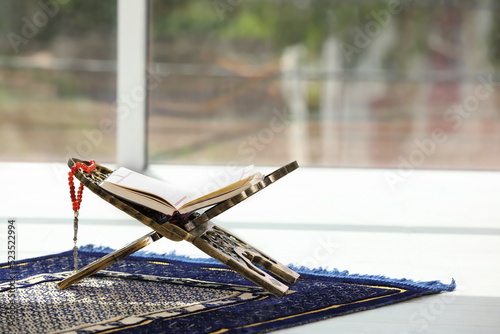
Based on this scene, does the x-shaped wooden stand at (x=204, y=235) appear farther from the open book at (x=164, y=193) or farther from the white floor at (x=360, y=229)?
the white floor at (x=360, y=229)

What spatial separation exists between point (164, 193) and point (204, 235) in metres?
0.18

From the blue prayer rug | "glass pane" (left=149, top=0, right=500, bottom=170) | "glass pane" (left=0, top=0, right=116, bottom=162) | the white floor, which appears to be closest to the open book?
the blue prayer rug

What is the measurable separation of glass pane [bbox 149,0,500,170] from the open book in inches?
235

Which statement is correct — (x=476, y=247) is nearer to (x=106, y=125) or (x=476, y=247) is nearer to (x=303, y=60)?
(x=303, y=60)

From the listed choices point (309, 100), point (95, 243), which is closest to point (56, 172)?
point (95, 243)

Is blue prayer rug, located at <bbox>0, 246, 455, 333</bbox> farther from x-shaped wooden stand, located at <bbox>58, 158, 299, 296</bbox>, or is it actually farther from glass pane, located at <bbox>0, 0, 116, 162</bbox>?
glass pane, located at <bbox>0, 0, 116, 162</bbox>

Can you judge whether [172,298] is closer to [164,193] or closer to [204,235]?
[204,235]

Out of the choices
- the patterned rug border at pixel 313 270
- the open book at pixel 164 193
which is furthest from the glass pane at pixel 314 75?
the open book at pixel 164 193

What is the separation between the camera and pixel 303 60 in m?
8.43

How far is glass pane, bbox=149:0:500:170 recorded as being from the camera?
26.3ft

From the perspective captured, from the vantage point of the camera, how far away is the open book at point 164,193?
1737 mm

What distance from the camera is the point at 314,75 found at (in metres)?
7.91

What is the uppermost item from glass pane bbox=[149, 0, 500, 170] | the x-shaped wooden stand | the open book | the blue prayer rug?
glass pane bbox=[149, 0, 500, 170]

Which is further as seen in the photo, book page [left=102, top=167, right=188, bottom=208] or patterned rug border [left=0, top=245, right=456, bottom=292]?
patterned rug border [left=0, top=245, right=456, bottom=292]
